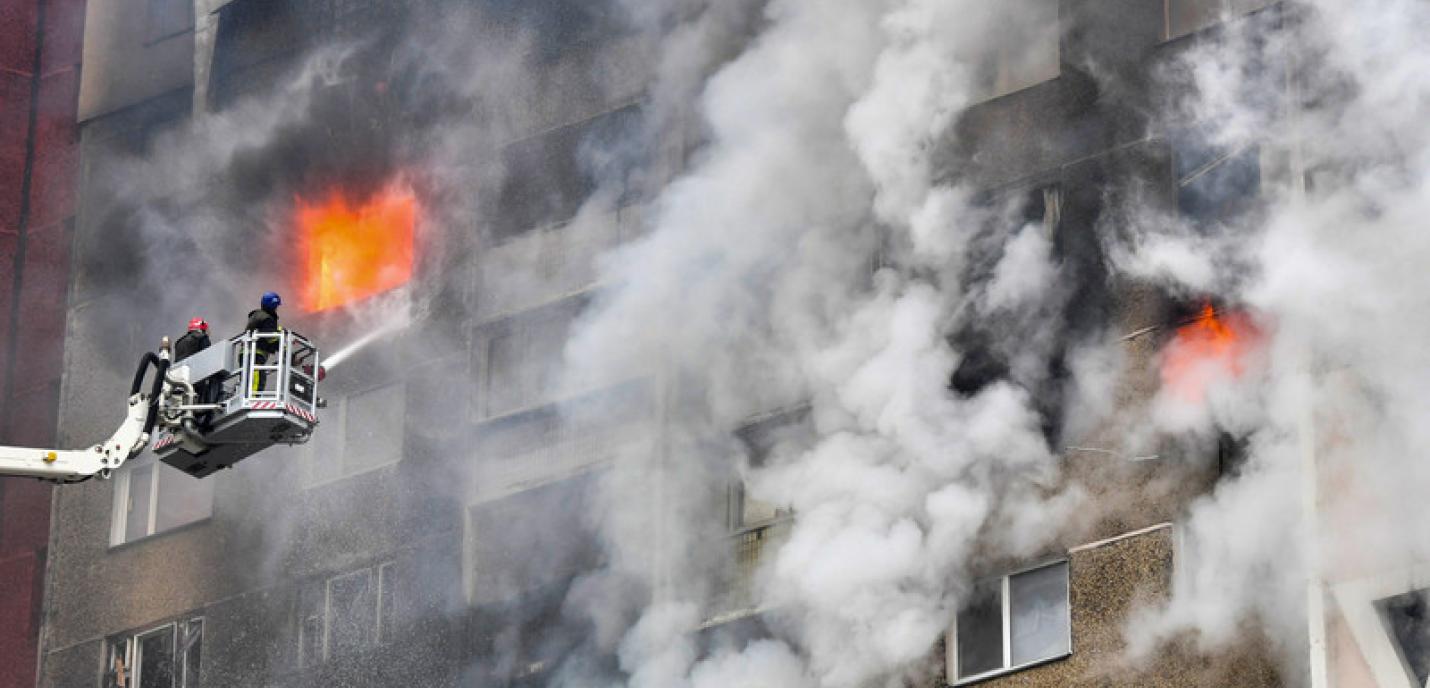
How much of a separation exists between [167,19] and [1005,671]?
15142 millimetres

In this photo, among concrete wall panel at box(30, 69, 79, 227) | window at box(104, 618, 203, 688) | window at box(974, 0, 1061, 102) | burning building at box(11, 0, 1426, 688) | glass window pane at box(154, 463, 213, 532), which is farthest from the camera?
concrete wall panel at box(30, 69, 79, 227)

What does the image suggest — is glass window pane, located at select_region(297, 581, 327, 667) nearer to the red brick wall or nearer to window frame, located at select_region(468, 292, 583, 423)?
window frame, located at select_region(468, 292, 583, 423)

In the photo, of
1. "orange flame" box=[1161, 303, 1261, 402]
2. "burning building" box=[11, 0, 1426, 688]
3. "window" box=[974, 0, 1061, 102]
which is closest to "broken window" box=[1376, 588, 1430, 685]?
"burning building" box=[11, 0, 1426, 688]

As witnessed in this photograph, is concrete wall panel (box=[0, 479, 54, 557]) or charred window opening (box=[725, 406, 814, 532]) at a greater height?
concrete wall panel (box=[0, 479, 54, 557])

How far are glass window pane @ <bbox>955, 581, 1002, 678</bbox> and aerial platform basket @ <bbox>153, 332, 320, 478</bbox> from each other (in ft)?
19.0

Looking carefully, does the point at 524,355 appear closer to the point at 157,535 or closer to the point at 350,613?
the point at 350,613

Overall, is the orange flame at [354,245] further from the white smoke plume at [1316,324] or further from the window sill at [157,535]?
the white smoke plume at [1316,324]

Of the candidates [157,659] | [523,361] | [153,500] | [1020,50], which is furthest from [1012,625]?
[153,500]

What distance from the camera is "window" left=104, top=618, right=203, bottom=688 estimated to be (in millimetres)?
31562

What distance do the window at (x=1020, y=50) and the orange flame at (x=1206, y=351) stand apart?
3.01m

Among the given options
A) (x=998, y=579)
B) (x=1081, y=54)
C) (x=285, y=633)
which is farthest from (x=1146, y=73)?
(x=285, y=633)

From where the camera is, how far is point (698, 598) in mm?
26438

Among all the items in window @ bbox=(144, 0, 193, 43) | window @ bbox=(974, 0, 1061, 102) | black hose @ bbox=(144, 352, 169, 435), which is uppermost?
window @ bbox=(144, 0, 193, 43)

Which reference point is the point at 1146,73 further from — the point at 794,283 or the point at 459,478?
the point at 459,478
